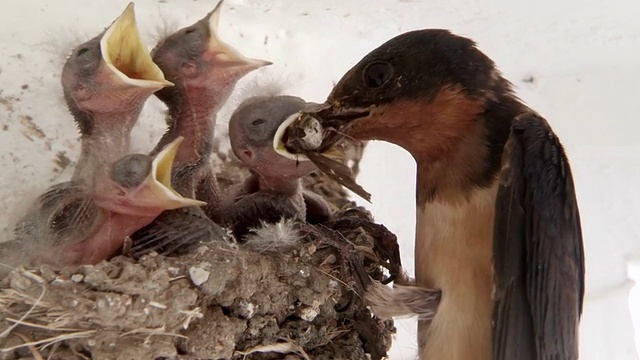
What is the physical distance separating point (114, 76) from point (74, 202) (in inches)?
9.7

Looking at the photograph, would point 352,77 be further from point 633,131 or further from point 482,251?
point 633,131

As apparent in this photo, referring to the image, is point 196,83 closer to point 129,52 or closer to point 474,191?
point 129,52

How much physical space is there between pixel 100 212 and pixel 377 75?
59 cm

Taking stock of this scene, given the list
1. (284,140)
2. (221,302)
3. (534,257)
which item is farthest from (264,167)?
(534,257)

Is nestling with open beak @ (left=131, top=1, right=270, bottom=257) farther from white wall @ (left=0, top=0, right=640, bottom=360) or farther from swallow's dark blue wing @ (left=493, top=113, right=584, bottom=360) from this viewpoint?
swallow's dark blue wing @ (left=493, top=113, right=584, bottom=360)

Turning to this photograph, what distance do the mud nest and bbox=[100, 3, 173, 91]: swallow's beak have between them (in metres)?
0.36

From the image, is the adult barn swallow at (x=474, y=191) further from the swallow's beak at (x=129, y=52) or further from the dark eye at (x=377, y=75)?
the swallow's beak at (x=129, y=52)

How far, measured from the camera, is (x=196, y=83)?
5.30 feet

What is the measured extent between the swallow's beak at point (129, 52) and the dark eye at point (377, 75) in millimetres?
382

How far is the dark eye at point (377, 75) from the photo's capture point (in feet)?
5.08

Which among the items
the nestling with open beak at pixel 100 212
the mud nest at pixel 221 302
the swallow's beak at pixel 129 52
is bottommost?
the mud nest at pixel 221 302

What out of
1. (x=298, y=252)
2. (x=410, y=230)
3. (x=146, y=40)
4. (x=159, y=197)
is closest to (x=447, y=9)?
(x=410, y=230)

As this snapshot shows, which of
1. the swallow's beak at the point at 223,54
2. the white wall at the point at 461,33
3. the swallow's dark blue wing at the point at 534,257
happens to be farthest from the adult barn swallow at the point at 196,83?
the swallow's dark blue wing at the point at 534,257

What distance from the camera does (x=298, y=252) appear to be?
1.50 metres
